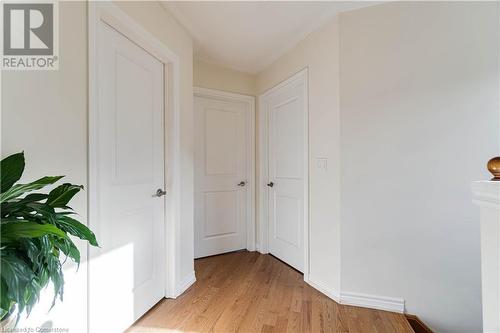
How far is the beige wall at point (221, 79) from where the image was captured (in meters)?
2.60

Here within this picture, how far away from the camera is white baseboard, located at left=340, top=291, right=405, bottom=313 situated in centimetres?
171

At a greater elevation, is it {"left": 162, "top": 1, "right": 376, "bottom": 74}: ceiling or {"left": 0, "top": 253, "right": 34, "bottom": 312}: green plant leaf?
{"left": 162, "top": 1, "right": 376, "bottom": 74}: ceiling

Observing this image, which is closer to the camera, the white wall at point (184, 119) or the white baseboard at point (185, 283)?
the white wall at point (184, 119)

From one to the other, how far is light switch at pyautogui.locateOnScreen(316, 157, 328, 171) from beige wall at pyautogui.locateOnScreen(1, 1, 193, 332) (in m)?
1.67

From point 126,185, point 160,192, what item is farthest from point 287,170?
point 126,185

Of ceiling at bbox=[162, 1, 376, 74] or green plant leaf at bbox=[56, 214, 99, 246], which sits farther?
ceiling at bbox=[162, 1, 376, 74]

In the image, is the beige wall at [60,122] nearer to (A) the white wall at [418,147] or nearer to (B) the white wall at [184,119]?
(B) the white wall at [184,119]

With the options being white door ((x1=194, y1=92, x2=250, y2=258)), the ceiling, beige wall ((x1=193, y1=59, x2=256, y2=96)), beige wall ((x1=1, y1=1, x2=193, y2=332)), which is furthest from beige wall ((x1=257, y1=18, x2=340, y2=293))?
beige wall ((x1=1, y1=1, x2=193, y2=332))

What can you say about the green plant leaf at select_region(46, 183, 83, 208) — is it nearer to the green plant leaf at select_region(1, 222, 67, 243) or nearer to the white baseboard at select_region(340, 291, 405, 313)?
the green plant leaf at select_region(1, 222, 67, 243)

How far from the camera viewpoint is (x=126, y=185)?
1488mm

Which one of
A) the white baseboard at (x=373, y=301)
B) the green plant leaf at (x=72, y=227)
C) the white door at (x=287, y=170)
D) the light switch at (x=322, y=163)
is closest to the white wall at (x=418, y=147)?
the white baseboard at (x=373, y=301)

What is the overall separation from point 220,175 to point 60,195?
210 cm

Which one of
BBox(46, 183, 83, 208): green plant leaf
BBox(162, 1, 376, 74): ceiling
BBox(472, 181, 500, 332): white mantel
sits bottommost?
BBox(472, 181, 500, 332): white mantel

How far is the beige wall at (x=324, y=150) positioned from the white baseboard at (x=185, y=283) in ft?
3.57
